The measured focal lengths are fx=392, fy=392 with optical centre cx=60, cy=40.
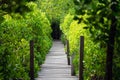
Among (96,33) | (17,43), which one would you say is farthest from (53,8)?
(96,33)

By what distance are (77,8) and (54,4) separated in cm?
2528

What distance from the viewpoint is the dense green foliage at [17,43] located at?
22.7ft

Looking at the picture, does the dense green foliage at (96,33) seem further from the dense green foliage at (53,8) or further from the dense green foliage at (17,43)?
the dense green foliage at (53,8)

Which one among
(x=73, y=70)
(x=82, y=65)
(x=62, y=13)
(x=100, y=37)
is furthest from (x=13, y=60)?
(x=62, y=13)

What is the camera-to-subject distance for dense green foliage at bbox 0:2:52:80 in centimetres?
691

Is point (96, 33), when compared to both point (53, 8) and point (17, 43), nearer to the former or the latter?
point (17, 43)

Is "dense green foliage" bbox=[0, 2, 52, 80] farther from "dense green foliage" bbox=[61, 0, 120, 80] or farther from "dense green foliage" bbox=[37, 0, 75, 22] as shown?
"dense green foliage" bbox=[37, 0, 75, 22]

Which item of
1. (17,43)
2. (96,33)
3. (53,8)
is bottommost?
(17,43)

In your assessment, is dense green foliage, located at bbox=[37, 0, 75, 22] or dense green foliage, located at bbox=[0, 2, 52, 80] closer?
dense green foliage, located at bbox=[0, 2, 52, 80]

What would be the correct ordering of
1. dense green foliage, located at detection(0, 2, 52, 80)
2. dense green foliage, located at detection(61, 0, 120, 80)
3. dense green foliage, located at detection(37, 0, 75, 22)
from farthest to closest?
dense green foliage, located at detection(37, 0, 75, 22) → dense green foliage, located at detection(0, 2, 52, 80) → dense green foliage, located at detection(61, 0, 120, 80)

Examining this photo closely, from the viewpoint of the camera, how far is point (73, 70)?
42.1 ft

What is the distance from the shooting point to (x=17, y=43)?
29.8 feet

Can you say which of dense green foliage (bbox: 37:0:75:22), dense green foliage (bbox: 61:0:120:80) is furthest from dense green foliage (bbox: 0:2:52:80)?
dense green foliage (bbox: 37:0:75:22)

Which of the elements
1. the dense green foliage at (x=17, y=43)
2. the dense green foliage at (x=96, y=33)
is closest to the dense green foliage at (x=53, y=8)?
the dense green foliage at (x=96, y=33)
